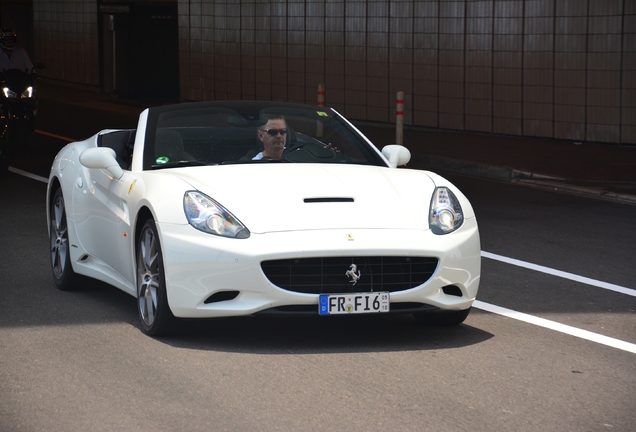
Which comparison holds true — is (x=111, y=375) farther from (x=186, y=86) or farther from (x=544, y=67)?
(x=186, y=86)

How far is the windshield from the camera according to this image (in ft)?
23.6

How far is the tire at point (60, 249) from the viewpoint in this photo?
25.9 ft

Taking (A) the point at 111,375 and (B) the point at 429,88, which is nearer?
(A) the point at 111,375

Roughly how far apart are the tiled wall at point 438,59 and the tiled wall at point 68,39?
16.2ft

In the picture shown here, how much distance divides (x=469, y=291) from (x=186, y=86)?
2315 cm

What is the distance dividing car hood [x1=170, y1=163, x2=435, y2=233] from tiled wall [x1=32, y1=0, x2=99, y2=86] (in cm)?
2646

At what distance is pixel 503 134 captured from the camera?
19344 millimetres

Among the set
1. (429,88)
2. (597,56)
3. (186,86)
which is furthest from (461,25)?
(186,86)

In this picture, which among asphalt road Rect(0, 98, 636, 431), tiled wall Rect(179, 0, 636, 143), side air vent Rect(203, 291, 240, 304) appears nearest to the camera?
asphalt road Rect(0, 98, 636, 431)

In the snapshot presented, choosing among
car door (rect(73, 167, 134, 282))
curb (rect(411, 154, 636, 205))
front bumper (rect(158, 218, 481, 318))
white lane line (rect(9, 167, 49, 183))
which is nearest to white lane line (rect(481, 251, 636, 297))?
front bumper (rect(158, 218, 481, 318))

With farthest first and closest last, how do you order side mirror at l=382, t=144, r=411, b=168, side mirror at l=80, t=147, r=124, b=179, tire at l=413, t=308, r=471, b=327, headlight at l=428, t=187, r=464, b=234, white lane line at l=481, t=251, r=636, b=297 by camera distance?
1. white lane line at l=481, t=251, r=636, b=297
2. side mirror at l=382, t=144, r=411, b=168
3. side mirror at l=80, t=147, r=124, b=179
4. tire at l=413, t=308, r=471, b=327
5. headlight at l=428, t=187, r=464, b=234

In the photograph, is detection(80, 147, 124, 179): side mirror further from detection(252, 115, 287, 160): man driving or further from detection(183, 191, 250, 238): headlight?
detection(183, 191, 250, 238): headlight

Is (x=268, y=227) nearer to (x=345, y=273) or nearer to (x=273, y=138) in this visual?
(x=345, y=273)

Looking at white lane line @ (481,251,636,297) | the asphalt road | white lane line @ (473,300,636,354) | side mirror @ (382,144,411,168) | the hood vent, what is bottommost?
white lane line @ (481,251,636,297)
